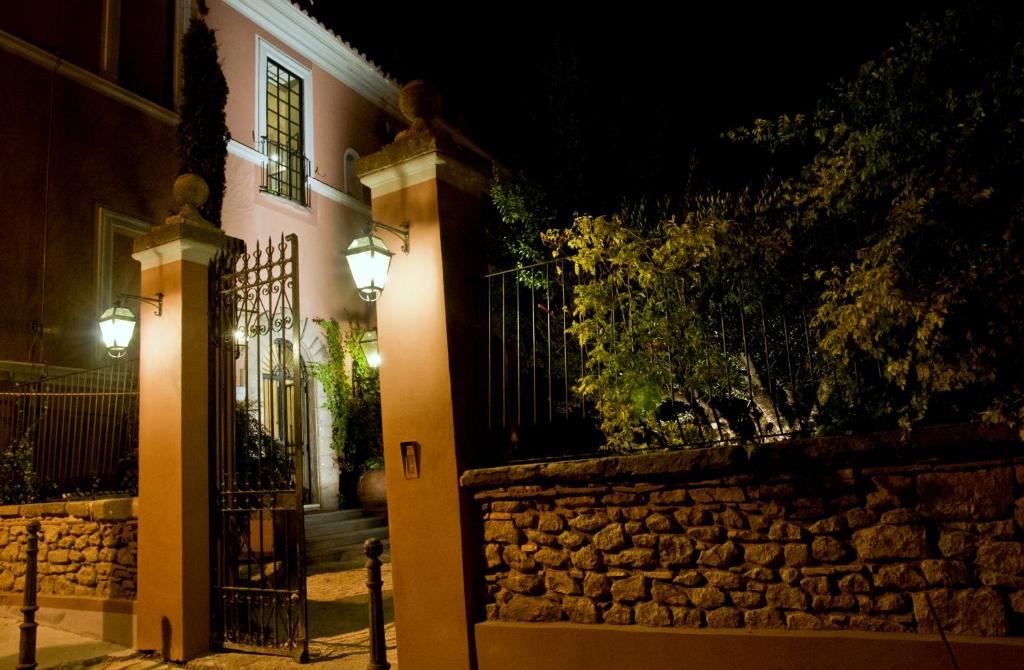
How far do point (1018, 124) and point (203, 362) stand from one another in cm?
613

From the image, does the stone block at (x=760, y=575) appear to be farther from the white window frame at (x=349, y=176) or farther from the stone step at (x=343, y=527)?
the white window frame at (x=349, y=176)

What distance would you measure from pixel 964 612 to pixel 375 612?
3.02 meters

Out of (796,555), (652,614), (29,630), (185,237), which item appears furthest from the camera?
(185,237)

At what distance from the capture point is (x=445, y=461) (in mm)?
4770

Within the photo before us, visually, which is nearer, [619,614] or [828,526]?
[828,526]

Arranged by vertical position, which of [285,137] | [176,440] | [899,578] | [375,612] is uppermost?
[285,137]

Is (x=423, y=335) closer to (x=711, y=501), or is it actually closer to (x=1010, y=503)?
(x=711, y=501)

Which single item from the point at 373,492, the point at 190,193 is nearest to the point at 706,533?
the point at 190,193

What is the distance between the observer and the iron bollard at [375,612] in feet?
13.2

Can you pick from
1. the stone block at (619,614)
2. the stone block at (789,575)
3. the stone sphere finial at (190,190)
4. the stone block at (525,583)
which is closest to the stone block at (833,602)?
the stone block at (789,575)

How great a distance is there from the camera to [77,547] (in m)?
7.00

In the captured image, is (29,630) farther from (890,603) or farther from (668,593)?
(890,603)

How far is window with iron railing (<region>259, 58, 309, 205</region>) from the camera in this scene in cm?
1354

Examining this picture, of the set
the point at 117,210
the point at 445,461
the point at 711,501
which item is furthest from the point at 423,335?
the point at 117,210
